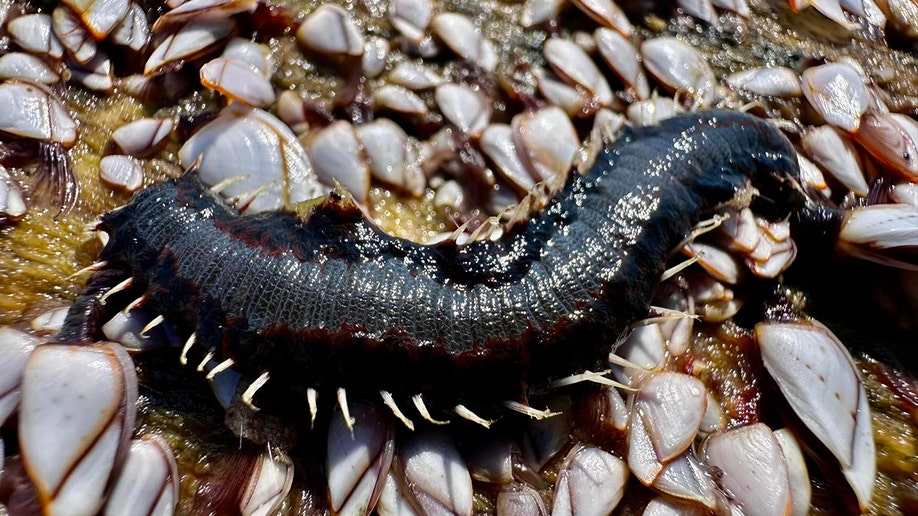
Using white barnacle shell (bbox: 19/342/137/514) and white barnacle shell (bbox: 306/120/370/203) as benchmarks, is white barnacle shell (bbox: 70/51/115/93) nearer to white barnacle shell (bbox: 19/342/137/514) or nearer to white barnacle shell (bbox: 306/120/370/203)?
white barnacle shell (bbox: 306/120/370/203)

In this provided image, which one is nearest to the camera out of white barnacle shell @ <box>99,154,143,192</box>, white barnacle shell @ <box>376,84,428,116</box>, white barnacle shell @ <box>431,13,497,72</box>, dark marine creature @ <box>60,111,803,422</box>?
dark marine creature @ <box>60,111,803,422</box>

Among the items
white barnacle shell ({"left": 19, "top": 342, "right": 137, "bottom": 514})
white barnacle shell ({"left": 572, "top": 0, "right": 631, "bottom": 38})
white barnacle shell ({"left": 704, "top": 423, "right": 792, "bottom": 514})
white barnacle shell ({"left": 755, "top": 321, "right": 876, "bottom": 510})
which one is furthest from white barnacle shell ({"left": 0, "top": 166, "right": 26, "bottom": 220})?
white barnacle shell ({"left": 755, "top": 321, "right": 876, "bottom": 510})

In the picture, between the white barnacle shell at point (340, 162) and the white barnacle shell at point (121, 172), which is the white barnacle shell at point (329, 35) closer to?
the white barnacle shell at point (340, 162)

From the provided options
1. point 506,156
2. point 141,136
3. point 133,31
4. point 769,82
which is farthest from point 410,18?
point 769,82

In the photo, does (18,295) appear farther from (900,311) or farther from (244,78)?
(900,311)

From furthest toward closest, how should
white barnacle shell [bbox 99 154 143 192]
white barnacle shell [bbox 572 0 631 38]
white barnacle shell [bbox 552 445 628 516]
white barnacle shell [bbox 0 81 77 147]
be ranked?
white barnacle shell [bbox 572 0 631 38], white barnacle shell [bbox 99 154 143 192], white barnacle shell [bbox 0 81 77 147], white barnacle shell [bbox 552 445 628 516]

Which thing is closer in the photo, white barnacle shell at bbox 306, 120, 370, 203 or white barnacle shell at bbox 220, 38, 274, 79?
white barnacle shell at bbox 306, 120, 370, 203
